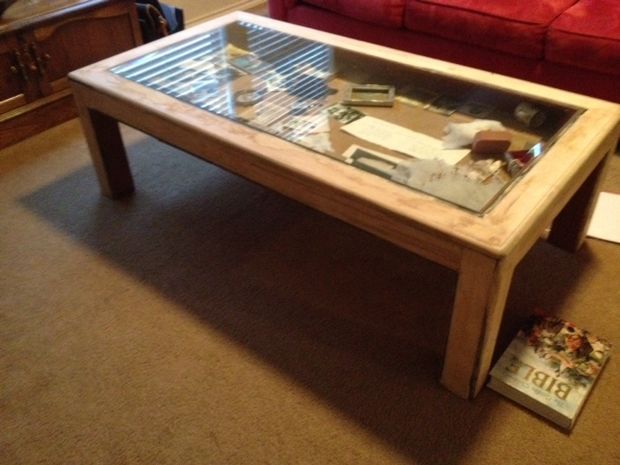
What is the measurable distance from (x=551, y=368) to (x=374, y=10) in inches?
61.8

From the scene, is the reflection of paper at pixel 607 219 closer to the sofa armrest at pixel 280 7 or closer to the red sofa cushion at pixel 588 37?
the red sofa cushion at pixel 588 37

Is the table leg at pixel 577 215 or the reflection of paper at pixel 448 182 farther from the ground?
the reflection of paper at pixel 448 182

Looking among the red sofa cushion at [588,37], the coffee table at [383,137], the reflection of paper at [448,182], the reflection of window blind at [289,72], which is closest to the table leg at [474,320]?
the coffee table at [383,137]

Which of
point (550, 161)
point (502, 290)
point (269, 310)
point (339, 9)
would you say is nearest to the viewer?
point (502, 290)

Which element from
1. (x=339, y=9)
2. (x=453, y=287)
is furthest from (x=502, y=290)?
(x=339, y=9)

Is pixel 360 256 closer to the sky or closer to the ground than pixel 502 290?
closer to the ground

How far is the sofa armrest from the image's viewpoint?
2.56 m

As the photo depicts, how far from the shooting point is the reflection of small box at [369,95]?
4.95ft

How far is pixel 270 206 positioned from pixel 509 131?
76cm

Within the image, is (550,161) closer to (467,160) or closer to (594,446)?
(467,160)

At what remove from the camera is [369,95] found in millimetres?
1534

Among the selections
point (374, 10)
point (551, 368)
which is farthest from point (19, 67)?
point (551, 368)

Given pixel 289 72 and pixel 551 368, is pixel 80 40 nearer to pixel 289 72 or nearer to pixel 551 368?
pixel 289 72

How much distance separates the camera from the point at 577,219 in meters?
1.55
